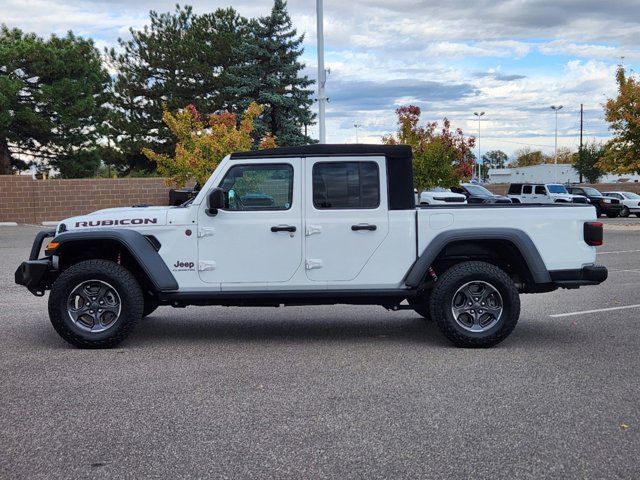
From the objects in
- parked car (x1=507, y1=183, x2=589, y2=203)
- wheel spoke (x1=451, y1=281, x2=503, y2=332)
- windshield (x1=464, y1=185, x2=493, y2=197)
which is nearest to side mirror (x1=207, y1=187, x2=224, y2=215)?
wheel spoke (x1=451, y1=281, x2=503, y2=332)

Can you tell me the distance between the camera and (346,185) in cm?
745

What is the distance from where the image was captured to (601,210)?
3775cm

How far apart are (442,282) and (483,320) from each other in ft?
1.92

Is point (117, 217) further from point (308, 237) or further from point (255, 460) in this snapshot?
point (255, 460)

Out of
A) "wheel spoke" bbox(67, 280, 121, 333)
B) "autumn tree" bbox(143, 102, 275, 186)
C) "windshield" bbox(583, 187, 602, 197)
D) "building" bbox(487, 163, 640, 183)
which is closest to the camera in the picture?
"wheel spoke" bbox(67, 280, 121, 333)

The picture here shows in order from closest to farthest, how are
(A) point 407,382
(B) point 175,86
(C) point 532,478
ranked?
(C) point 532,478 → (A) point 407,382 → (B) point 175,86

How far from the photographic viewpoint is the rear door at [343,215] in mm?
7293

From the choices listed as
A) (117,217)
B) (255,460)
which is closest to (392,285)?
(117,217)

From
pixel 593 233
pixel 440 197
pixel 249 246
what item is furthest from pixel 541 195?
pixel 249 246

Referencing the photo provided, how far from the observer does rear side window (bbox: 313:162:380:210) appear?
291 inches

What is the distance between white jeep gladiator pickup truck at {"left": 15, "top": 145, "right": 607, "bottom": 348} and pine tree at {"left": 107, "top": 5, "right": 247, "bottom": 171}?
1511 inches

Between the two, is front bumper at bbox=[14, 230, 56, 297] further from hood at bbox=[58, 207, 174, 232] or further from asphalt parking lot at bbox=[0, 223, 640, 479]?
asphalt parking lot at bbox=[0, 223, 640, 479]

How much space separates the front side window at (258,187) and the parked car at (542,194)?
95.5 ft

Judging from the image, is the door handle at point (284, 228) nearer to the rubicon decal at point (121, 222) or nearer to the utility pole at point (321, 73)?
the rubicon decal at point (121, 222)
